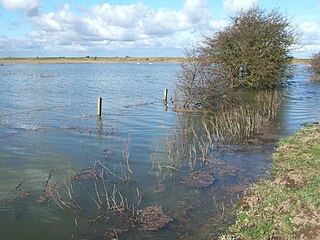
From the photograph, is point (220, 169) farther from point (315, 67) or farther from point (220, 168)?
point (315, 67)

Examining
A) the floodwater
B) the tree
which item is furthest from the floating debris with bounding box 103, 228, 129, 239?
the tree

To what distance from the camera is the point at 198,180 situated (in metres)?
10.9

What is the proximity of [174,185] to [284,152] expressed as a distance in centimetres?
514

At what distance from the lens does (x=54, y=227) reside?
26.5 ft

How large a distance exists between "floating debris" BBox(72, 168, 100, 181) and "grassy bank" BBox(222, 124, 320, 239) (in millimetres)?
4870

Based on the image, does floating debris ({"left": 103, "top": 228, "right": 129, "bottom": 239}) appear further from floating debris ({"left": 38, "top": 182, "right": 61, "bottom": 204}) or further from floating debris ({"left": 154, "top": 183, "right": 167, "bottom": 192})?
floating debris ({"left": 154, "top": 183, "right": 167, "bottom": 192})

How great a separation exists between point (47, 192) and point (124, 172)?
2.75m

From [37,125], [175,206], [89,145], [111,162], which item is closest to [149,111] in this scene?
[37,125]

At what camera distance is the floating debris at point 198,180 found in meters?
10.5

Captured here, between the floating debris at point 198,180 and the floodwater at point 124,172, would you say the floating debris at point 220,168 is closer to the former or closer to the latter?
the floodwater at point 124,172

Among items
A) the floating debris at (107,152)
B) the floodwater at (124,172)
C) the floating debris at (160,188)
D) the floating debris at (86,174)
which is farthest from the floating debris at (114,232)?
the floating debris at (107,152)

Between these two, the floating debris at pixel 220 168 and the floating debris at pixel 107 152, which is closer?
the floating debris at pixel 220 168

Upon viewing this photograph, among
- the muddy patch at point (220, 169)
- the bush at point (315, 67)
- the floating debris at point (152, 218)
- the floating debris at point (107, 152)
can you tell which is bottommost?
the floating debris at point (152, 218)

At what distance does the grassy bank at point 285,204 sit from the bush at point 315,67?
132 ft
